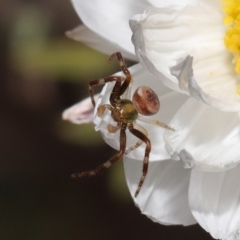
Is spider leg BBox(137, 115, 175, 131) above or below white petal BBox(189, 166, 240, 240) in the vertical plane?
above

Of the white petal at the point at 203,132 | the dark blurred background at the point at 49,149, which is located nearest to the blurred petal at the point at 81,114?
the white petal at the point at 203,132

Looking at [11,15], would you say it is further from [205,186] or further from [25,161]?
[205,186]

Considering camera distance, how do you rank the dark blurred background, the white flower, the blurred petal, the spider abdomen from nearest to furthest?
1. the white flower
2. the spider abdomen
3. the blurred petal
4. the dark blurred background

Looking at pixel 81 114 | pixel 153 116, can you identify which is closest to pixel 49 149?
pixel 81 114

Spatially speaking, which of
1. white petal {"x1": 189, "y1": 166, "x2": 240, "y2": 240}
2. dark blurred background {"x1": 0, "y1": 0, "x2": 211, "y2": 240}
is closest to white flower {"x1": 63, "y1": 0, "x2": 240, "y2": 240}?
white petal {"x1": 189, "y1": 166, "x2": 240, "y2": 240}

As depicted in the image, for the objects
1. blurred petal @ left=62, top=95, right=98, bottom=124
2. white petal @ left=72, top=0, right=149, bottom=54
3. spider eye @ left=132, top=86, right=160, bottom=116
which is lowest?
blurred petal @ left=62, top=95, right=98, bottom=124

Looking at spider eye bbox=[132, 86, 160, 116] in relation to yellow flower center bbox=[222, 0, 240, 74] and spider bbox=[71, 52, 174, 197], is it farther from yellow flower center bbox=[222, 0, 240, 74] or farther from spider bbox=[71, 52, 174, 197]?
yellow flower center bbox=[222, 0, 240, 74]

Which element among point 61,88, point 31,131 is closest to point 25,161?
point 31,131

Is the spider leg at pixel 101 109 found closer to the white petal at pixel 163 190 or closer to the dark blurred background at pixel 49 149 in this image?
Result: the white petal at pixel 163 190
